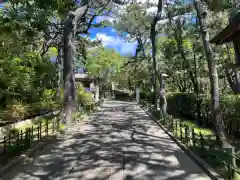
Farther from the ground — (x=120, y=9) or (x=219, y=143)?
(x=120, y=9)

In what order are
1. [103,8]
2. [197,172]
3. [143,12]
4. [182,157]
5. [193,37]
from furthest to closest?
[143,12], [193,37], [103,8], [182,157], [197,172]

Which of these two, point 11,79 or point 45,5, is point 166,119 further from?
point 45,5

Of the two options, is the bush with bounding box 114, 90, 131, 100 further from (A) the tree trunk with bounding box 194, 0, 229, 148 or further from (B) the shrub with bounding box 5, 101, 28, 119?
(A) the tree trunk with bounding box 194, 0, 229, 148

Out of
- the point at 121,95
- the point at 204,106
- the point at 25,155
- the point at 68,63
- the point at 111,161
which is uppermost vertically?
the point at 68,63

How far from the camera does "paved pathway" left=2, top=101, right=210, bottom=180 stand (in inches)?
Result: 259

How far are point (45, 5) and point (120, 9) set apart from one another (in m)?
15.1

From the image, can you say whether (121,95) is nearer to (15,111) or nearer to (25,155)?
(15,111)

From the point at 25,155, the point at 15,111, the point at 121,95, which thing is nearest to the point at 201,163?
the point at 25,155

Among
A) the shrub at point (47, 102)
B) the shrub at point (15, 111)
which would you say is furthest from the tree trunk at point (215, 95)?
the shrub at point (47, 102)

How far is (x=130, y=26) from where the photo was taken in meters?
32.6

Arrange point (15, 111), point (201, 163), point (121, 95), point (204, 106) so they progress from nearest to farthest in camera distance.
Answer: point (201, 163)
point (15, 111)
point (204, 106)
point (121, 95)

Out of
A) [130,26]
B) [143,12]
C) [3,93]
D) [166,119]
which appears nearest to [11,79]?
[3,93]

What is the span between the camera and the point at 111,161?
310 inches

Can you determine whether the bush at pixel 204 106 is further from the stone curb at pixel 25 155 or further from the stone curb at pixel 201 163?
the stone curb at pixel 25 155
